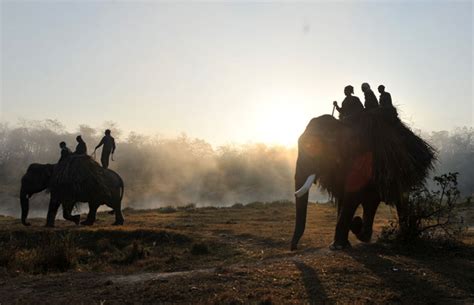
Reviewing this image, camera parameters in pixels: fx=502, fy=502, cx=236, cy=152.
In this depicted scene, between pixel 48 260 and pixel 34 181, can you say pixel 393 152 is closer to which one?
pixel 48 260

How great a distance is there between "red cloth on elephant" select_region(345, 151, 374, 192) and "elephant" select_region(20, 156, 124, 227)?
10011 millimetres

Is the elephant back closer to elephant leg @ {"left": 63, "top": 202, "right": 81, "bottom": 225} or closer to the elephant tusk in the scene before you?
elephant leg @ {"left": 63, "top": 202, "right": 81, "bottom": 225}

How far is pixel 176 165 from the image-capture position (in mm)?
84750

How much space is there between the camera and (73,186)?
55.5 feet

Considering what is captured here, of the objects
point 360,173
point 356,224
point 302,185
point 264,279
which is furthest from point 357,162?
point 264,279

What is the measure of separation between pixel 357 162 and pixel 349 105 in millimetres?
1621

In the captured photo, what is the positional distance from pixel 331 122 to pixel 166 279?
4.98 metres

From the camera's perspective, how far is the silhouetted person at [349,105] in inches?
450

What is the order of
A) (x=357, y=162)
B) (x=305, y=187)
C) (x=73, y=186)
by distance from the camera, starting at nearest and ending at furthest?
(x=305, y=187) → (x=357, y=162) → (x=73, y=186)

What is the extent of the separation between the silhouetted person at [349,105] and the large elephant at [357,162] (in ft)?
1.61

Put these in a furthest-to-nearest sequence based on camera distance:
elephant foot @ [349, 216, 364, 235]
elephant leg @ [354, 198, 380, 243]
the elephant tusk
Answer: elephant leg @ [354, 198, 380, 243], elephant foot @ [349, 216, 364, 235], the elephant tusk

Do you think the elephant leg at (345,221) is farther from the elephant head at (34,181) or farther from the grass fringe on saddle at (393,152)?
the elephant head at (34,181)

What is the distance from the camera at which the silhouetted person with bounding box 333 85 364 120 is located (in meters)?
11.4

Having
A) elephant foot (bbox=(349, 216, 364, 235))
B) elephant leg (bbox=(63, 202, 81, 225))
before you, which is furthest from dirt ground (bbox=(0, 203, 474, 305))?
elephant leg (bbox=(63, 202, 81, 225))
